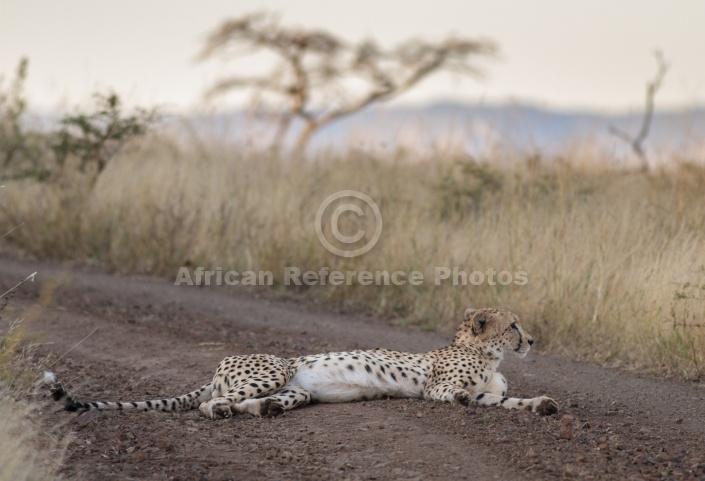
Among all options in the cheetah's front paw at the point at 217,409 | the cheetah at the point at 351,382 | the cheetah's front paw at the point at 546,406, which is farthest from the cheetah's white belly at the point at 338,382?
the cheetah's front paw at the point at 546,406

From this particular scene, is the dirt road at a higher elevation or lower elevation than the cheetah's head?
lower

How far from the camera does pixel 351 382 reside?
4.61 metres

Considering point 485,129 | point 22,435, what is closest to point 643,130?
point 485,129

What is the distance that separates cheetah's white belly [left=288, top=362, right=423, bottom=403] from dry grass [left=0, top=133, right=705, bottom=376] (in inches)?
80.6

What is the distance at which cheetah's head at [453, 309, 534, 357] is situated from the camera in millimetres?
5023

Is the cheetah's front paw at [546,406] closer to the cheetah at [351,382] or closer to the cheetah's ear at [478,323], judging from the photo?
the cheetah at [351,382]

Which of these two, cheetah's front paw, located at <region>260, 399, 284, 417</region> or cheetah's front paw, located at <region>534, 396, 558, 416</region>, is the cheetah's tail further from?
cheetah's front paw, located at <region>534, 396, 558, 416</region>

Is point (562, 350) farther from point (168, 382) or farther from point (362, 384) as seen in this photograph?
point (168, 382)

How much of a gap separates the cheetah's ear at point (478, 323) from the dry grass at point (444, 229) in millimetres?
1351

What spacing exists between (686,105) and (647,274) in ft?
10.5

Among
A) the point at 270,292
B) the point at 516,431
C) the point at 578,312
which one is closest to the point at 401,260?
the point at 270,292

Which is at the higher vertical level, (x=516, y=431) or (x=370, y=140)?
(x=370, y=140)

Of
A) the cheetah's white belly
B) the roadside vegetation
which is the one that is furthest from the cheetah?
the roadside vegetation

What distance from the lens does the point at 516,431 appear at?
4051 millimetres
